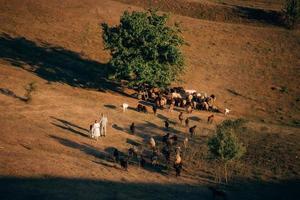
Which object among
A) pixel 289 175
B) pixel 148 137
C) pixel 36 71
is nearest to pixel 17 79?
pixel 36 71

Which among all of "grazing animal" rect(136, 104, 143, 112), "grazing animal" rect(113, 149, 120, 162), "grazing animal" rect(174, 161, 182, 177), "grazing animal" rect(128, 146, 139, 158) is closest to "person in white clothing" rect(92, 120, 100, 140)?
"grazing animal" rect(128, 146, 139, 158)

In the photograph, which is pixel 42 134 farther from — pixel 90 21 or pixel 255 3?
pixel 255 3

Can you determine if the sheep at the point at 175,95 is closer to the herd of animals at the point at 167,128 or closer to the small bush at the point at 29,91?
the herd of animals at the point at 167,128

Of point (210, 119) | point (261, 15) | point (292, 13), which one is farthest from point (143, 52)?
point (261, 15)

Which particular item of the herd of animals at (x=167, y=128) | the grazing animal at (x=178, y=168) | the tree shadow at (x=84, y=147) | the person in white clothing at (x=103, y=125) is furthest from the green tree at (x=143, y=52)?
the grazing animal at (x=178, y=168)

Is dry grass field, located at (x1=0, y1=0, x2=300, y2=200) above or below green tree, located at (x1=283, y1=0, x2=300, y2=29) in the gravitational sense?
below

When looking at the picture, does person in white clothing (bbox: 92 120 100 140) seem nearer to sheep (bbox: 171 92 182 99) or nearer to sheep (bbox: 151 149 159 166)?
sheep (bbox: 151 149 159 166)

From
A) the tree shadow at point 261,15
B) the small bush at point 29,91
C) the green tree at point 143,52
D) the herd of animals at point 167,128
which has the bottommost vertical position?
the herd of animals at point 167,128
